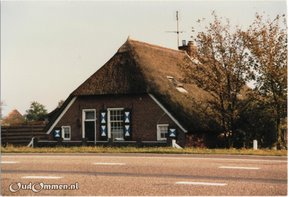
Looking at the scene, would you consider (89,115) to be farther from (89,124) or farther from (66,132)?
(66,132)

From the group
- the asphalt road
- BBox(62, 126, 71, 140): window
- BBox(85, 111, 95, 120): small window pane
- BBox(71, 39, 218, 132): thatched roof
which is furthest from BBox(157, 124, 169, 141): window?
the asphalt road

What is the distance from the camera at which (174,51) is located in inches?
1436

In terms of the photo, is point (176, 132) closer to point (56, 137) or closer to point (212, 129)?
point (212, 129)

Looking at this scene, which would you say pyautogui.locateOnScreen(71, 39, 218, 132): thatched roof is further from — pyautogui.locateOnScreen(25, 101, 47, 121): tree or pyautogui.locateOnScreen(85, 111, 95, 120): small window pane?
pyautogui.locateOnScreen(25, 101, 47, 121): tree

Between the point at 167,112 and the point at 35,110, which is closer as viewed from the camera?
the point at 167,112

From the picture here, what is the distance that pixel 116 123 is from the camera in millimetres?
28875

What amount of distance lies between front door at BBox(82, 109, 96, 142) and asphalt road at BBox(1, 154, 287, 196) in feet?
50.1

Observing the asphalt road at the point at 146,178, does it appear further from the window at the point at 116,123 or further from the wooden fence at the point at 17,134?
the wooden fence at the point at 17,134

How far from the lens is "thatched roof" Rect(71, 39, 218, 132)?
2742 centimetres

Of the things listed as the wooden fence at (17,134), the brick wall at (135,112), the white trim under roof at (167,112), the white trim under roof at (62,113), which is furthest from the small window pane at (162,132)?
the wooden fence at (17,134)

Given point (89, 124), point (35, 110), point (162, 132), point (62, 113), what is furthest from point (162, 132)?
point (35, 110)

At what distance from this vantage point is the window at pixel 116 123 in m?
28.7

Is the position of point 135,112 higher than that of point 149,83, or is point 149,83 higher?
point 149,83

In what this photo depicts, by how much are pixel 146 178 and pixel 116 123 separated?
728 inches
